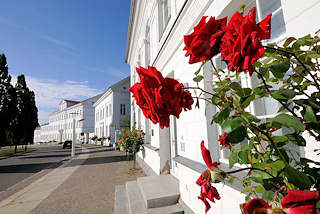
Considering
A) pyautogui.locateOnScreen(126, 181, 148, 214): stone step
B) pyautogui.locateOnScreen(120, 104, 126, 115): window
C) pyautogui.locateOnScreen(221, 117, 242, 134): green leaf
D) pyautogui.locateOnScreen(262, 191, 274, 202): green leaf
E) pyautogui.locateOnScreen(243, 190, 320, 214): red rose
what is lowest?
pyautogui.locateOnScreen(126, 181, 148, 214): stone step

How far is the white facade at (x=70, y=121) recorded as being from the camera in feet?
116

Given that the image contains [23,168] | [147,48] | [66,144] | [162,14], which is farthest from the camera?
[66,144]

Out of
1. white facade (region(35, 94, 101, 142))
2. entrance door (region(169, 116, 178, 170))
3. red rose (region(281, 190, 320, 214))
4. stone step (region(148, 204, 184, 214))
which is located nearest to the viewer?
red rose (region(281, 190, 320, 214))

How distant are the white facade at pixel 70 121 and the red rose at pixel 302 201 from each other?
2681 centimetres

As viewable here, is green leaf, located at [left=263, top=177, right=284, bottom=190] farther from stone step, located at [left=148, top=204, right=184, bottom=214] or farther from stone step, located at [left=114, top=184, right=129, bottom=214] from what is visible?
stone step, located at [left=114, top=184, right=129, bottom=214]

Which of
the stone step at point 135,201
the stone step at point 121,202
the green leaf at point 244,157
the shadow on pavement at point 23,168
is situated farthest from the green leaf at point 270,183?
the shadow on pavement at point 23,168

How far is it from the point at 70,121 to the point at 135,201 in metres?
44.8

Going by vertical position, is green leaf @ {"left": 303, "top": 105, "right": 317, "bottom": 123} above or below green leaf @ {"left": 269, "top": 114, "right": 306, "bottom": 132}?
above

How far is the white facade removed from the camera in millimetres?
35219

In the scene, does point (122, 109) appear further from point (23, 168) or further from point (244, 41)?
point (244, 41)

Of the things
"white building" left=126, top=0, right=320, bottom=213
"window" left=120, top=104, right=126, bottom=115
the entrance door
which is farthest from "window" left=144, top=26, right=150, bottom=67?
"window" left=120, top=104, right=126, bottom=115

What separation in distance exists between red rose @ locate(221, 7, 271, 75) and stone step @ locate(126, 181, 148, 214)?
134 inches

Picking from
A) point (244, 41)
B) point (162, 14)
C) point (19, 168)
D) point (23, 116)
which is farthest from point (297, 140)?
point (23, 116)

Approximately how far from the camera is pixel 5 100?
17281 millimetres
